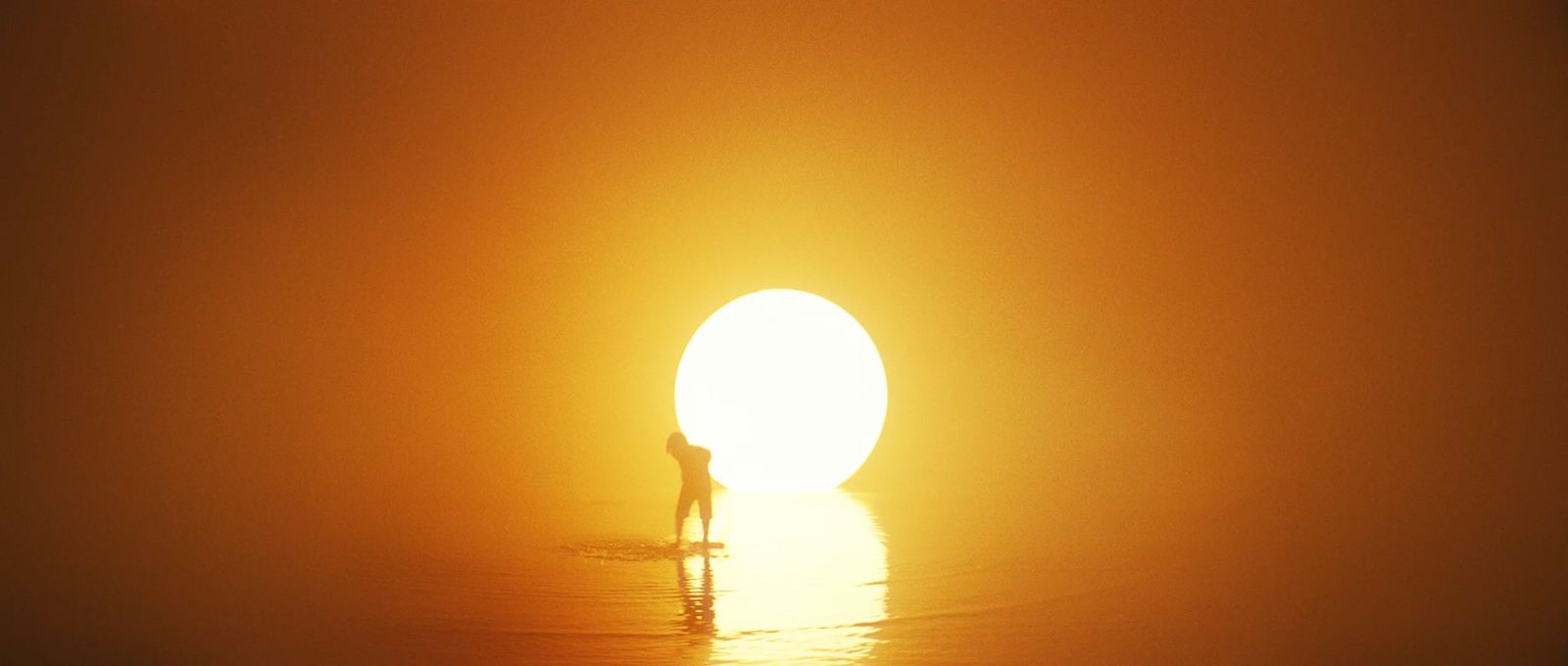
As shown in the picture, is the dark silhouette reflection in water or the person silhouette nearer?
the dark silhouette reflection in water

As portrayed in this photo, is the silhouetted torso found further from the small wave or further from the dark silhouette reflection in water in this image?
the dark silhouette reflection in water

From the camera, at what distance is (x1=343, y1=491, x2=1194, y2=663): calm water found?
753 centimetres

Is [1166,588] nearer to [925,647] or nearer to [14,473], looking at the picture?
[925,647]

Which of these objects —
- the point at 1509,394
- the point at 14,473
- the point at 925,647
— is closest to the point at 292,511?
the point at 14,473

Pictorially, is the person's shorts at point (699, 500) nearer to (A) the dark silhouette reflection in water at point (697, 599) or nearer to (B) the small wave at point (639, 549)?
(B) the small wave at point (639, 549)

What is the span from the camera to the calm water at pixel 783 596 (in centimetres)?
753

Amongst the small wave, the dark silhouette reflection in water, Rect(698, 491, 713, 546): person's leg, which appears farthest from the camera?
Rect(698, 491, 713, 546): person's leg

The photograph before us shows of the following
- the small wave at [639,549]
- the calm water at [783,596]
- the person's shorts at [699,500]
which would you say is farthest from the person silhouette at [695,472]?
the calm water at [783,596]

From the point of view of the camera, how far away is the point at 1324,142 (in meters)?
24.5

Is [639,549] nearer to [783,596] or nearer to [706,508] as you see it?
[706,508]

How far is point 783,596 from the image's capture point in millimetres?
9117

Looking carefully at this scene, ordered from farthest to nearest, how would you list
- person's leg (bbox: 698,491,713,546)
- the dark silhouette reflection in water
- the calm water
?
1. person's leg (bbox: 698,491,713,546)
2. the dark silhouette reflection in water
3. the calm water

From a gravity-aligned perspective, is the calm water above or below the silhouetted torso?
below

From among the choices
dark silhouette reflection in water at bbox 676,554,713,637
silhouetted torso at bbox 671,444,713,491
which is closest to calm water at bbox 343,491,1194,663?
dark silhouette reflection in water at bbox 676,554,713,637
